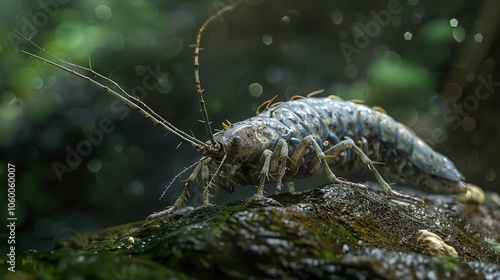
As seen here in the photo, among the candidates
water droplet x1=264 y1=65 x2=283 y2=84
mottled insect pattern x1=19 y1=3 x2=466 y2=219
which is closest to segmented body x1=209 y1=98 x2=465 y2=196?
mottled insect pattern x1=19 y1=3 x2=466 y2=219

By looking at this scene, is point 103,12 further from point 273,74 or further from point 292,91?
point 292,91

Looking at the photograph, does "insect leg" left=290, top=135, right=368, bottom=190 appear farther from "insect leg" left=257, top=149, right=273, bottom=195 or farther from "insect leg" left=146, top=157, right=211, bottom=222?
"insect leg" left=146, top=157, right=211, bottom=222

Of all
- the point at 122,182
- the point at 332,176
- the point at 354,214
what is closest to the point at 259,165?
the point at 332,176

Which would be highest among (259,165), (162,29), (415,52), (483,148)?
(162,29)

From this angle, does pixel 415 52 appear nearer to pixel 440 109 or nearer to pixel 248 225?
pixel 440 109

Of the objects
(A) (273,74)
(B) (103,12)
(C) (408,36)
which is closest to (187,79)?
(A) (273,74)

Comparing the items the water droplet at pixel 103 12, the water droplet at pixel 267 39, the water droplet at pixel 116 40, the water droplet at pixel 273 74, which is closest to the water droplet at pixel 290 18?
the water droplet at pixel 267 39

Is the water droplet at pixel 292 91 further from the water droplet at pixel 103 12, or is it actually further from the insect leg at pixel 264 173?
the insect leg at pixel 264 173
